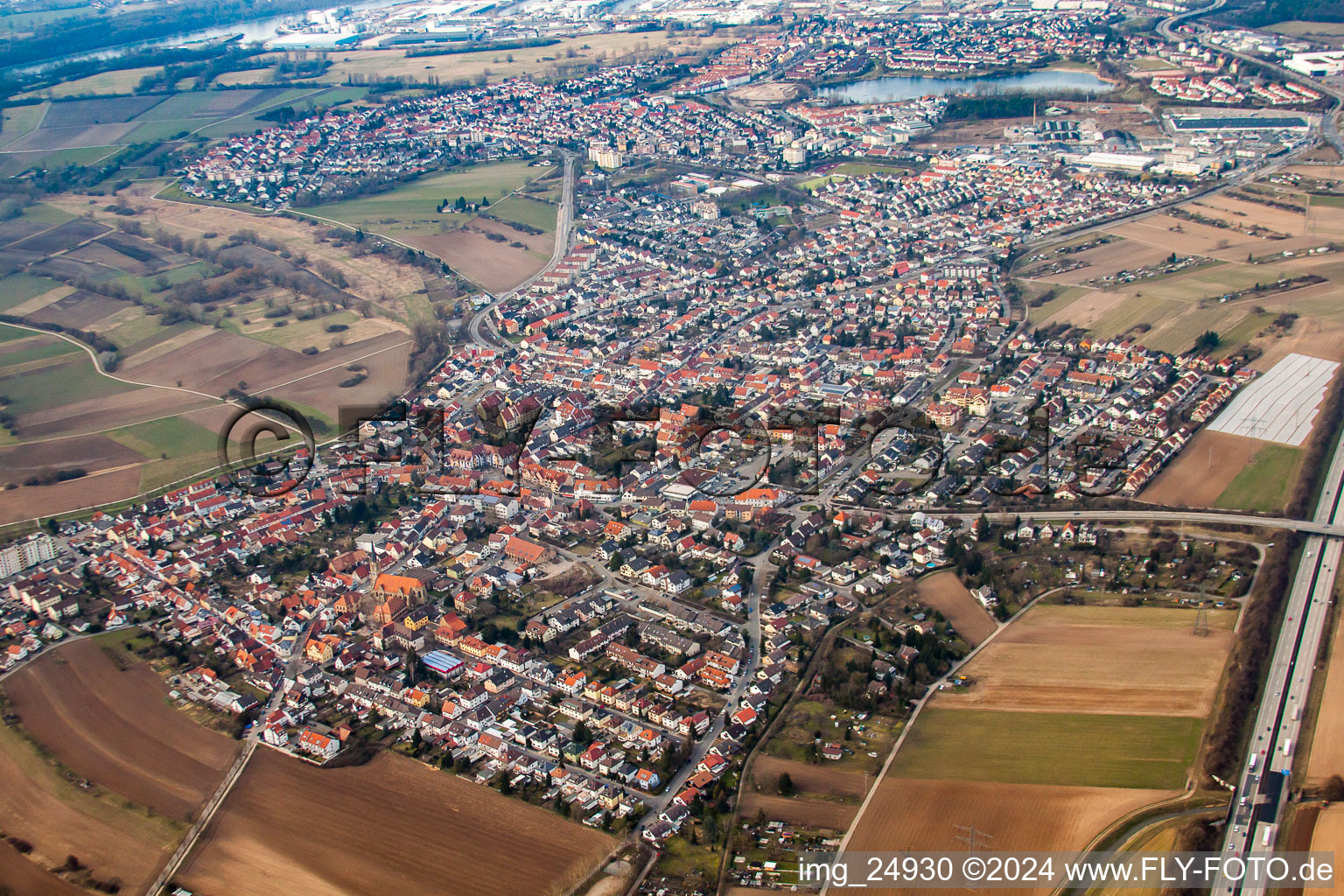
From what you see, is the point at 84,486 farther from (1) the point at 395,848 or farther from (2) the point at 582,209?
(2) the point at 582,209

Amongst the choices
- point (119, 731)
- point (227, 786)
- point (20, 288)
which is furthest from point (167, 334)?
point (227, 786)

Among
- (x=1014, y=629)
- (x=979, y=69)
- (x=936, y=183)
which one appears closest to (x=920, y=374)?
(x=1014, y=629)

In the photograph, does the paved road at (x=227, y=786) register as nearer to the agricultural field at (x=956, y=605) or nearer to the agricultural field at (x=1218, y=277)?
the agricultural field at (x=956, y=605)

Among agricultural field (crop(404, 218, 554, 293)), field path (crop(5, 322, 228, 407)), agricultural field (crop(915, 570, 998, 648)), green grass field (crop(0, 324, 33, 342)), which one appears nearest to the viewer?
agricultural field (crop(915, 570, 998, 648))

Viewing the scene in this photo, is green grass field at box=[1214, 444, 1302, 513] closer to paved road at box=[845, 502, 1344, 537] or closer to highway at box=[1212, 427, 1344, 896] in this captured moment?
paved road at box=[845, 502, 1344, 537]

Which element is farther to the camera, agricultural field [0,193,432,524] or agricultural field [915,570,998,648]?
agricultural field [0,193,432,524]

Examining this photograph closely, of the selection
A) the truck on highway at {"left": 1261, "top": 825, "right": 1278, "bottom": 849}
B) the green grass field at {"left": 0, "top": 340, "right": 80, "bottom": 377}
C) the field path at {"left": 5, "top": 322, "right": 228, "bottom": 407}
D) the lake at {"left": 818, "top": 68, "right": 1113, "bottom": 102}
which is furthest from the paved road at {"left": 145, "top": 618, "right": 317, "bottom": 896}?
the lake at {"left": 818, "top": 68, "right": 1113, "bottom": 102}

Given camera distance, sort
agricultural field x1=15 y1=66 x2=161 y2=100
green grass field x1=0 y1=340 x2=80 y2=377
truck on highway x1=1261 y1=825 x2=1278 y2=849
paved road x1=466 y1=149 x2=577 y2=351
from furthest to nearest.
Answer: agricultural field x1=15 y1=66 x2=161 y2=100 → paved road x1=466 y1=149 x2=577 y2=351 → green grass field x1=0 y1=340 x2=80 y2=377 → truck on highway x1=1261 y1=825 x2=1278 y2=849

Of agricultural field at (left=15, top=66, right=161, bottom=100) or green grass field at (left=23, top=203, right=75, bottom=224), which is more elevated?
agricultural field at (left=15, top=66, right=161, bottom=100)
